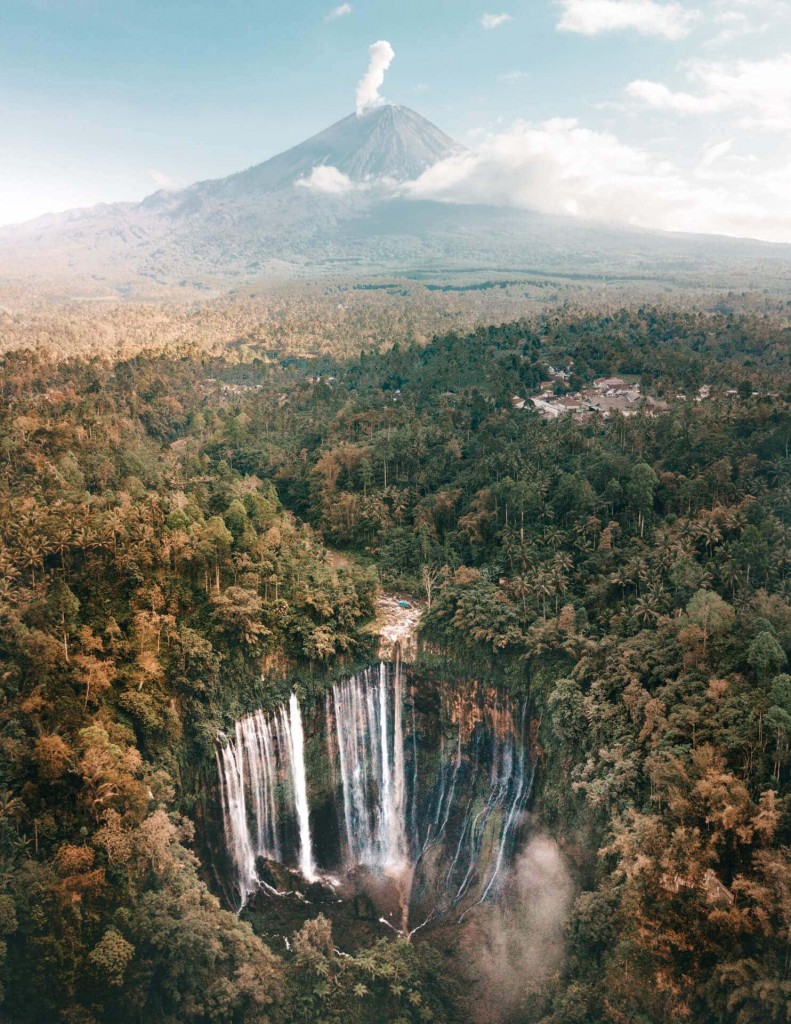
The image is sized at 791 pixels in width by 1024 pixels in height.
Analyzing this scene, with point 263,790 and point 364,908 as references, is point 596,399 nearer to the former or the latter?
point 263,790

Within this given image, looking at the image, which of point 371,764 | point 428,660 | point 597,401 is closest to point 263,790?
point 371,764

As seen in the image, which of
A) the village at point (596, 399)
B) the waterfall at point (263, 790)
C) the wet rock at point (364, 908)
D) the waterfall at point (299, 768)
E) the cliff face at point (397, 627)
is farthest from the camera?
the village at point (596, 399)

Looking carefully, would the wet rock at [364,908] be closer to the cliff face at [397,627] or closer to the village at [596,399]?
the cliff face at [397,627]

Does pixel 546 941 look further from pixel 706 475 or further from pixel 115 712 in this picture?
pixel 706 475

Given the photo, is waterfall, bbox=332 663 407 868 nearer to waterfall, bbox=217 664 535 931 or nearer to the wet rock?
waterfall, bbox=217 664 535 931

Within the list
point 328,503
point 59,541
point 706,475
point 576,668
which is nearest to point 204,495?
point 328,503

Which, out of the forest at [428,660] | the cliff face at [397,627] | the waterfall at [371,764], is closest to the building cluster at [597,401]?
the forest at [428,660]

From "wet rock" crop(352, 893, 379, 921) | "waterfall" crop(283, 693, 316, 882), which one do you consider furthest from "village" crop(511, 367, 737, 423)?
"wet rock" crop(352, 893, 379, 921)
